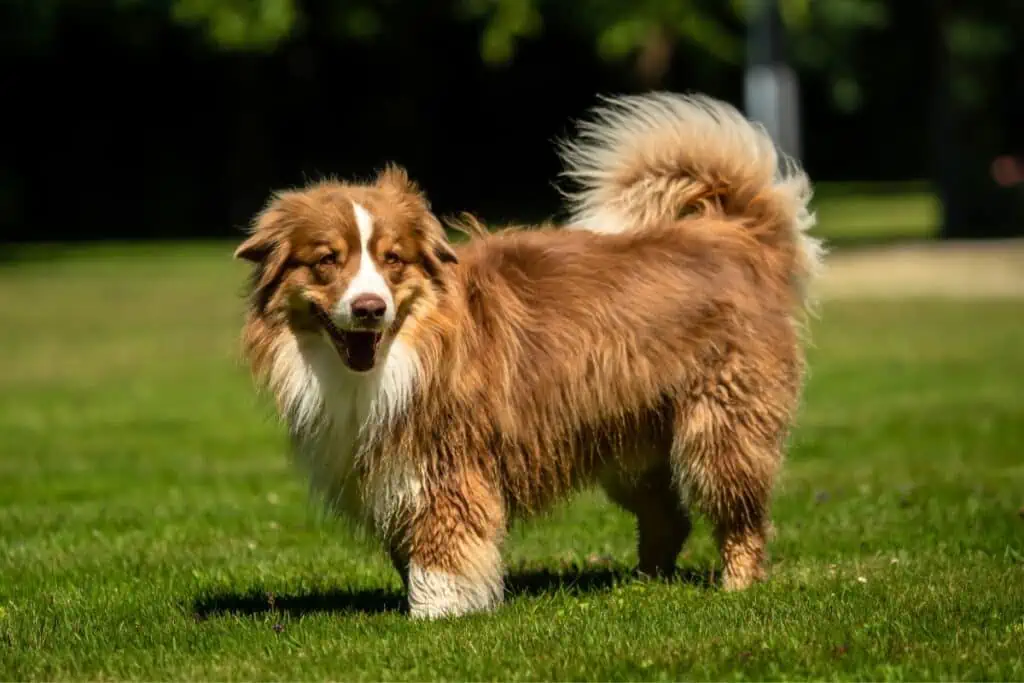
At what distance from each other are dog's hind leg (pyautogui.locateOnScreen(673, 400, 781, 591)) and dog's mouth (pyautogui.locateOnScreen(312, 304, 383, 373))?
156 centimetres

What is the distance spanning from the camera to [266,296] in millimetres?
6598

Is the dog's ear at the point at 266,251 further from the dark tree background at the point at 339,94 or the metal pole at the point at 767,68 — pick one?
the dark tree background at the point at 339,94

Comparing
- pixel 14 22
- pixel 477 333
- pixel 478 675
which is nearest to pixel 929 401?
pixel 477 333

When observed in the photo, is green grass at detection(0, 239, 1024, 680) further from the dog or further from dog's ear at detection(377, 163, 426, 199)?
dog's ear at detection(377, 163, 426, 199)

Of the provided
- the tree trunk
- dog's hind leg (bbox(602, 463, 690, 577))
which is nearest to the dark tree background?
the tree trunk

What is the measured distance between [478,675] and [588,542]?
3207 millimetres

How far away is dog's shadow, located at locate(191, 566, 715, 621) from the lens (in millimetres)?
7055

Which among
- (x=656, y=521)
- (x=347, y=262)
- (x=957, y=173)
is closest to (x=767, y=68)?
(x=957, y=173)

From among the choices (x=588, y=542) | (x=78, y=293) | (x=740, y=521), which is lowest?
(x=78, y=293)

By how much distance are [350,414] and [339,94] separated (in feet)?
127

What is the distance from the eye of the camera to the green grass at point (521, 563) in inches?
234

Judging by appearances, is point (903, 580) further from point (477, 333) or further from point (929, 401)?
point (929, 401)

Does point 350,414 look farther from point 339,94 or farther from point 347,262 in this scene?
point 339,94

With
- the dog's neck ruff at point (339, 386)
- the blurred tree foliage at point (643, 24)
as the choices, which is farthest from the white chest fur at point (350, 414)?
the blurred tree foliage at point (643, 24)
